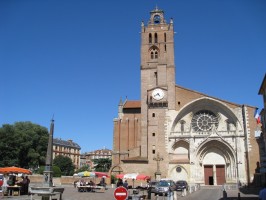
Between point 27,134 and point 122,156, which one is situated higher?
point 27,134

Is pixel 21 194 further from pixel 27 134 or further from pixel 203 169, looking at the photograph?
pixel 27 134

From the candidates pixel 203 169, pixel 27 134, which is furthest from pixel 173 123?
pixel 27 134

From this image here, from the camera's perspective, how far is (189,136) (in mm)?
44375

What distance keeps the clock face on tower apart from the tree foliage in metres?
23.7

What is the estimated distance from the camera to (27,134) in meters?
54.8

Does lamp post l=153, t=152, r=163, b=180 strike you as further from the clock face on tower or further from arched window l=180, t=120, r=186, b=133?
the clock face on tower

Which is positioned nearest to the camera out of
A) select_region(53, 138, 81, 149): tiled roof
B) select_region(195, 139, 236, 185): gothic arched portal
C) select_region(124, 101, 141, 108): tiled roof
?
select_region(195, 139, 236, 185): gothic arched portal

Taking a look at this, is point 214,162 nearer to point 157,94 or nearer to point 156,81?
point 157,94

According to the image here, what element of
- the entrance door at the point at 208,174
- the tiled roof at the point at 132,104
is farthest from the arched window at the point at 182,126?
the tiled roof at the point at 132,104

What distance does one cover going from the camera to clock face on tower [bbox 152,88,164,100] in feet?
150

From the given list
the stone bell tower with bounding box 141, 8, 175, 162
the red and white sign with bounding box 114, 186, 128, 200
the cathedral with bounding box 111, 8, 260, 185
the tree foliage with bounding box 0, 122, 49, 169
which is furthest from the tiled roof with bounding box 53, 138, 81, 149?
the red and white sign with bounding box 114, 186, 128, 200

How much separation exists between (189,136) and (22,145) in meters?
29.5

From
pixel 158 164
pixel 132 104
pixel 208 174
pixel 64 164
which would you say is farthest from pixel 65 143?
pixel 208 174

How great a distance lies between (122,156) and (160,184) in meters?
22.4
